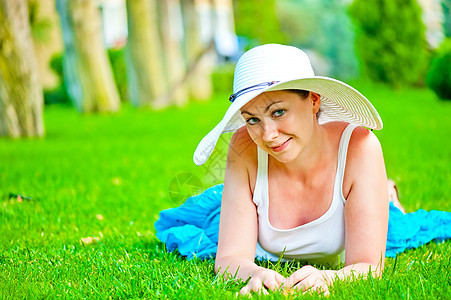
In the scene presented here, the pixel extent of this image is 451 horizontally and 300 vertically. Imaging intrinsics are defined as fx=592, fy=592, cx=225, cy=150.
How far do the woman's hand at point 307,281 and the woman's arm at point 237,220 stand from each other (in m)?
0.21

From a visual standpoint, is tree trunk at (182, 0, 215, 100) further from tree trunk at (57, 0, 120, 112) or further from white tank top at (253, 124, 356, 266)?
white tank top at (253, 124, 356, 266)

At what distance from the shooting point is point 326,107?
2.72 metres

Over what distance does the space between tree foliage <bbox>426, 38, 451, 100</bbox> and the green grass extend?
112 inches

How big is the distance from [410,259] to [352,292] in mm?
819

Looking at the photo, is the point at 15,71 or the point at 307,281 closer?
the point at 307,281

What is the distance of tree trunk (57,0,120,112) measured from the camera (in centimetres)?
1161

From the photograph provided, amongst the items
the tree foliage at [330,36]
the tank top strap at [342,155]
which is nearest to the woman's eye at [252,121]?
the tank top strap at [342,155]

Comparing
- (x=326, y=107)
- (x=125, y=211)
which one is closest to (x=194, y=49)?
(x=125, y=211)

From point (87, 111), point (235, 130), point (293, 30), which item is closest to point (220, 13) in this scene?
point (293, 30)

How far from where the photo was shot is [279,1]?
125 ft

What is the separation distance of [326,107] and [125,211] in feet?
7.01

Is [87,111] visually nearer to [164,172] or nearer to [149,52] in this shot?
[149,52]

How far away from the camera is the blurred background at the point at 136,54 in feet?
27.7

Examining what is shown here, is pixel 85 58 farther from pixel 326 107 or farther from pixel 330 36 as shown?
pixel 330 36
